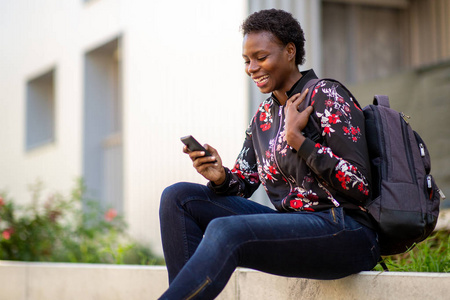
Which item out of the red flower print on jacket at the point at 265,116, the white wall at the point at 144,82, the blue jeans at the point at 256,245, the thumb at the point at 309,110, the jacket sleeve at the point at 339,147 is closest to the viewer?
the blue jeans at the point at 256,245

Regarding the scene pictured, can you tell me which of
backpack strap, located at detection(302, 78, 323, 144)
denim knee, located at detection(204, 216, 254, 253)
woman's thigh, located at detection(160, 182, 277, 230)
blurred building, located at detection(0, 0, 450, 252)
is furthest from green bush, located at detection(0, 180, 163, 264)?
denim knee, located at detection(204, 216, 254, 253)

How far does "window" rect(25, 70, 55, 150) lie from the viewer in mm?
11047

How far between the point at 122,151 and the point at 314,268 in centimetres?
656

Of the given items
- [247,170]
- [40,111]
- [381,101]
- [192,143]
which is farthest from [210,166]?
[40,111]

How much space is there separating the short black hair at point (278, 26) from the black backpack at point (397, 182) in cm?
27

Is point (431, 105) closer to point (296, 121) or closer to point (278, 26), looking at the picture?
point (278, 26)

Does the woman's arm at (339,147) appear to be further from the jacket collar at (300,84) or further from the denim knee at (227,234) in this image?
the denim knee at (227,234)

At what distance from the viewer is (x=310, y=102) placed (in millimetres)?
2693

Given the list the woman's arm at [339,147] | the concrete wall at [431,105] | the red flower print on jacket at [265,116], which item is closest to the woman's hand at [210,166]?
the red flower print on jacket at [265,116]

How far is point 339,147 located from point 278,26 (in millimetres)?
623

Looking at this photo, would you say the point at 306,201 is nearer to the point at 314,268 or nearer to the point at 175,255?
the point at 314,268

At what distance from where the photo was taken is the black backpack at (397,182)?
2.54 metres

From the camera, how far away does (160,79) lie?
7.49m

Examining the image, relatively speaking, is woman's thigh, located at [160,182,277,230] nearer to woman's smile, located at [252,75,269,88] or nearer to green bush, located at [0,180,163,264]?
woman's smile, located at [252,75,269,88]
